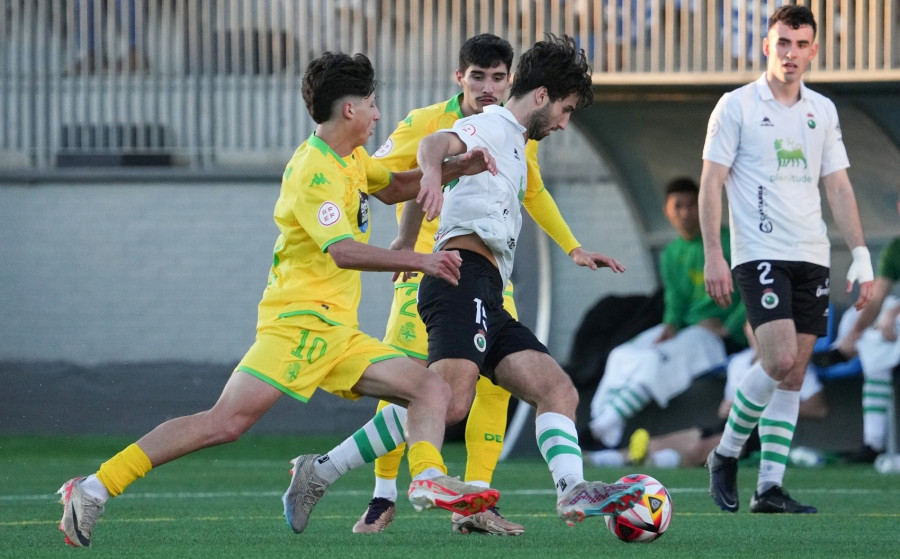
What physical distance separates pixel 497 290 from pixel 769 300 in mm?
1660

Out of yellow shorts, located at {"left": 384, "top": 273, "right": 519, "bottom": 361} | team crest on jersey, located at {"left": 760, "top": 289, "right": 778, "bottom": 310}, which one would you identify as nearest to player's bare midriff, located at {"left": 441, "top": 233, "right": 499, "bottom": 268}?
yellow shorts, located at {"left": 384, "top": 273, "right": 519, "bottom": 361}

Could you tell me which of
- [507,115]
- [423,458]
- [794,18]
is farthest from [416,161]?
[794,18]

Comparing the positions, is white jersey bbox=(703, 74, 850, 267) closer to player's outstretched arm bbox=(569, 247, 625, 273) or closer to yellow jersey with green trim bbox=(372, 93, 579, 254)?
yellow jersey with green trim bbox=(372, 93, 579, 254)

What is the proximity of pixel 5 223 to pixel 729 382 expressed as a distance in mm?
6458

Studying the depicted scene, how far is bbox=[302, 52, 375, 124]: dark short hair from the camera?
17.3ft

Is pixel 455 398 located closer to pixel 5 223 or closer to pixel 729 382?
pixel 729 382

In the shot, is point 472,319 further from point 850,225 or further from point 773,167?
point 850,225

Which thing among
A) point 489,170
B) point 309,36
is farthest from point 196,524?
point 309,36

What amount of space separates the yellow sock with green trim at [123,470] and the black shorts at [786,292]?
2748 millimetres

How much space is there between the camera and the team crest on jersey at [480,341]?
5.14 m

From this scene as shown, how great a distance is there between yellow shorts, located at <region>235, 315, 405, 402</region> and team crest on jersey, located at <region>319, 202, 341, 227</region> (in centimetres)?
35

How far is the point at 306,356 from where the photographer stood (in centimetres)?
512

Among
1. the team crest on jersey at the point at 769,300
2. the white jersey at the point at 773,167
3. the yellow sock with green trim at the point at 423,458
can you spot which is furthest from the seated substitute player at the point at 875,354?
the yellow sock with green trim at the point at 423,458

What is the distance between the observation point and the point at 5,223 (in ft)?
43.4
